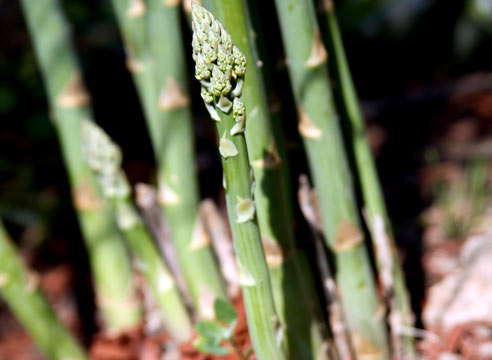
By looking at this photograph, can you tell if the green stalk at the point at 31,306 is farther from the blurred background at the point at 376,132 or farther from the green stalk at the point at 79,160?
the blurred background at the point at 376,132

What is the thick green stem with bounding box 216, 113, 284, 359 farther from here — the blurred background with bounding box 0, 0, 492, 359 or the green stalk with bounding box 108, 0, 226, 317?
the blurred background with bounding box 0, 0, 492, 359

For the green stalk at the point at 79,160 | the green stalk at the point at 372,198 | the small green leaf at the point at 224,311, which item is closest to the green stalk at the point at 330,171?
the green stalk at the point at 372,198

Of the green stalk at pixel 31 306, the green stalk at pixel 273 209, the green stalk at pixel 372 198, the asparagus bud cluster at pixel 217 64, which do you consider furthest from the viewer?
the green stalk at pixel 31 306

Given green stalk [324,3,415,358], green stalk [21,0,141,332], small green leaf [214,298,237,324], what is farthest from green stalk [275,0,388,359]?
green stalk [21,0,141,332]

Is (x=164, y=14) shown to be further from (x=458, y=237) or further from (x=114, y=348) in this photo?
(x=458, y=237)

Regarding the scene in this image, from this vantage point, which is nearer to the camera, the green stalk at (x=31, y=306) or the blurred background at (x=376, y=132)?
the green stalk at (x=31, y=306)

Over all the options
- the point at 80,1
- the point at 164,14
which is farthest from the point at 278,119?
the point at 80,1

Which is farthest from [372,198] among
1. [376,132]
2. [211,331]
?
[376,132]
